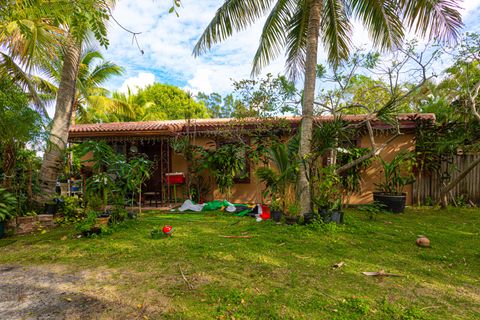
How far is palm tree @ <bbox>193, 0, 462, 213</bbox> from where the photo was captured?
5480mm

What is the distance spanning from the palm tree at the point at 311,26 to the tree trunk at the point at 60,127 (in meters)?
3.31

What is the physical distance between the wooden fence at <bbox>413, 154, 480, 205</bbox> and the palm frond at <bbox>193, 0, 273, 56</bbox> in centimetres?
712

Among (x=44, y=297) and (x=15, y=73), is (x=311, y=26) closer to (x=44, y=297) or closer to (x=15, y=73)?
(x=44, y=297)

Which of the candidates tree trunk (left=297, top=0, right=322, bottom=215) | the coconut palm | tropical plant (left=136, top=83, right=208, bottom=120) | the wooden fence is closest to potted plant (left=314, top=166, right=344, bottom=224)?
tree trunk (left=297, top=0, right=322, bottom=215)

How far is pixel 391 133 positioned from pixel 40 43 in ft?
31.2

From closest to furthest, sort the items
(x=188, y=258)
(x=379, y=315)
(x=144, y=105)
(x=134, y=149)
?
(x=379, y=315) < (x=188, y=258) < (x=134, y=149) < (x=144, y=105)

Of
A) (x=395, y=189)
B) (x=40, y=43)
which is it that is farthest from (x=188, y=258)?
(x=395, y=189)

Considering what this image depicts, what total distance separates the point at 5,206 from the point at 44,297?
357cm

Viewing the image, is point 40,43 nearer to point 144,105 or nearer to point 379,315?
point 379,315

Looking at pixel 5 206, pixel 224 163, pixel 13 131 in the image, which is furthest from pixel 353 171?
pixel 13 131

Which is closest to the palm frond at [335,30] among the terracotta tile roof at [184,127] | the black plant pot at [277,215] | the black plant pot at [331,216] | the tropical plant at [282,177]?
the terracotta tile roof at [184,127]

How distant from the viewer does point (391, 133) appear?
852 centimetres

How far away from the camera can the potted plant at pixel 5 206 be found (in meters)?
5.09

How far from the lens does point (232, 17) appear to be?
653 centimetres
